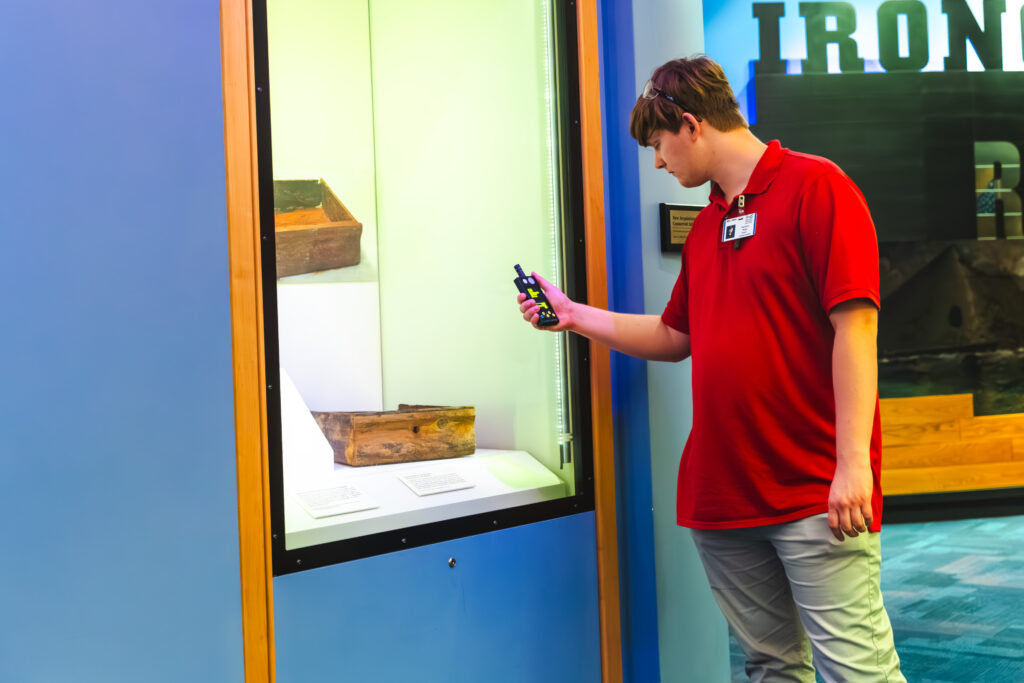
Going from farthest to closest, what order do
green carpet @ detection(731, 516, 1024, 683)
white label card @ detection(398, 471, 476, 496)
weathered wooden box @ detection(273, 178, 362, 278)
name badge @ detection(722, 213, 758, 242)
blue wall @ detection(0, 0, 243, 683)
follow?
1. green carpet @ detection(731, 516, 1024, 683)
2. white label card @ detection(398, 471, 476, 496)
3. weathered wooden box @ detection(273, 178, 362, 278)
4. name badge @ detection(722, 213, 758, 242)
5. blue wall @ detection(0, 0, 243, 683)

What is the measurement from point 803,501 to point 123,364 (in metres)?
1.19

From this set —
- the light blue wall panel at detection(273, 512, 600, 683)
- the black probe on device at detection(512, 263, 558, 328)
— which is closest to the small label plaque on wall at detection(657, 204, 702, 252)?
the black probe on device at detection(512, 263, 558, 328)

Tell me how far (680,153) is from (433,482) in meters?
0.92

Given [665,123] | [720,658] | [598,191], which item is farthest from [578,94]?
[720,658]

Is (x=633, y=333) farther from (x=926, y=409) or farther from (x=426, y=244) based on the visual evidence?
(x=926, y=409)

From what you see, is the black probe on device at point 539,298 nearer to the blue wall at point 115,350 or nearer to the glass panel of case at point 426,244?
the glass panel of case at point 426,244

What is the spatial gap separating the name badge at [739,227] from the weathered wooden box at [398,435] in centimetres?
91

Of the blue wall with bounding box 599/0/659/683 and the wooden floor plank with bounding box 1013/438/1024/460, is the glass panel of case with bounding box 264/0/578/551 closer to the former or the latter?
the blue wall with bounding box 599/0/659/683

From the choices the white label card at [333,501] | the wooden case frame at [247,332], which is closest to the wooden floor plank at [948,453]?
the white label card at [333,501]

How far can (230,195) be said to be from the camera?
153 centimetres

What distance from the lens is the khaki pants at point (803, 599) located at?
1472 mm

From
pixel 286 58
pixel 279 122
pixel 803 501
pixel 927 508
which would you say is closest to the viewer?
pixel 803 501

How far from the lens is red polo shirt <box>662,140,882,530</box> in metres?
1.49

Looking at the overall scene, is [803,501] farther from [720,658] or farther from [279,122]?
[279,122]
